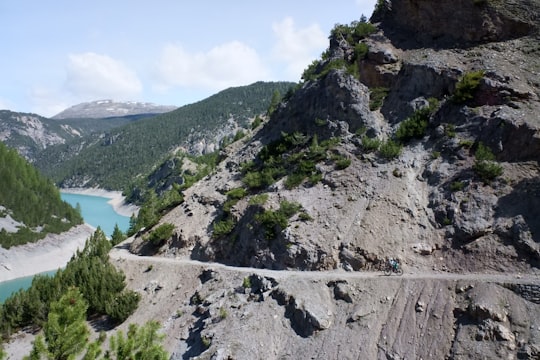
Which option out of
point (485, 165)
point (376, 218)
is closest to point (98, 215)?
point (376, 218)

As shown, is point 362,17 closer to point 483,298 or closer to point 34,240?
point 483,298

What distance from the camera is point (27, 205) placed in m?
74.2

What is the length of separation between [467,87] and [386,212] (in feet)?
39.4

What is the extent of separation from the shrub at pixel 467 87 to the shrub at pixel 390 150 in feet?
18.7

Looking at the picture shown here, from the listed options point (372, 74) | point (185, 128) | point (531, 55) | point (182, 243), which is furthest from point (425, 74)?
point (185, 128)

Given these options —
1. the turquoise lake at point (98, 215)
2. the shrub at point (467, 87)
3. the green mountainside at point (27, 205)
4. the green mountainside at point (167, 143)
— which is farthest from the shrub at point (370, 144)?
the green mountainside at point (167, 143)

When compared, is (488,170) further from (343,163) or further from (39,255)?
(39,255)

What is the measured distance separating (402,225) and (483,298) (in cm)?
761

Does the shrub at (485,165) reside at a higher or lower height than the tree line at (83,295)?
higher

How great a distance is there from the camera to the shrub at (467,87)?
30.1m

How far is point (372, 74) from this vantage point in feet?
126

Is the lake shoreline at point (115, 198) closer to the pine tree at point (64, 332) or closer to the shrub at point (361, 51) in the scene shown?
the shrub at point (361, 51)

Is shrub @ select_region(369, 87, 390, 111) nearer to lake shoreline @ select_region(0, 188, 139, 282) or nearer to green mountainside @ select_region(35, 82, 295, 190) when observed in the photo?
lake shoreline @ select_region(0, 188, 139, 282)

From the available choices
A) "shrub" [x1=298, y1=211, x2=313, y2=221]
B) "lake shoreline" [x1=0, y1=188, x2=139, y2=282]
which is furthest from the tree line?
"lake shoreline" [x1=0, y1=188, x2=139, y2=282]
